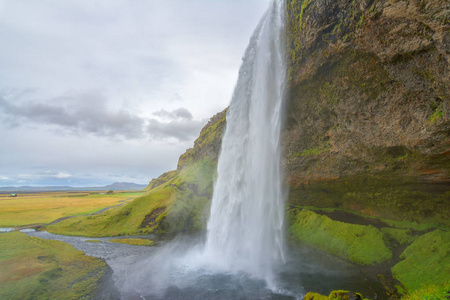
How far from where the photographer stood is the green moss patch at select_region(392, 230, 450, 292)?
14130 mm

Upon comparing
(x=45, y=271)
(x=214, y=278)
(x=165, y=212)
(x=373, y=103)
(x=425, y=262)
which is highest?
(x=373, y=103)

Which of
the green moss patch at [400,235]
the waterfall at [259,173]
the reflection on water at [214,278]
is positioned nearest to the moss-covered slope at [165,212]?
the reflection on water at [214,278]

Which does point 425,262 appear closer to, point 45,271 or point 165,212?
point 45,271

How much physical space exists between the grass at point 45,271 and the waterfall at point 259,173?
423 inches

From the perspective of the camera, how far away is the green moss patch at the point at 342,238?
776 inches

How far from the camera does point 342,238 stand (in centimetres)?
2306

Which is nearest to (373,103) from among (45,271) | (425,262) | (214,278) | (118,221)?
(425,262)

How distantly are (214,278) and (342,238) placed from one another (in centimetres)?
1446

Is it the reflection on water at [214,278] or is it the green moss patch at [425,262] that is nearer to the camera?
the green moss patch at [425,262]

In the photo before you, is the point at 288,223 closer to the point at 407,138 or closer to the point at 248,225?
the point at 248,225

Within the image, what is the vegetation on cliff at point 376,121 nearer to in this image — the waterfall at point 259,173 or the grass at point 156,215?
the waterfall at point 259,173

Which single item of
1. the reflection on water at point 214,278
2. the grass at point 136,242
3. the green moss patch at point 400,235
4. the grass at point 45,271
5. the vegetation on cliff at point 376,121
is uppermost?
the vegetation on cliff at point 376,121

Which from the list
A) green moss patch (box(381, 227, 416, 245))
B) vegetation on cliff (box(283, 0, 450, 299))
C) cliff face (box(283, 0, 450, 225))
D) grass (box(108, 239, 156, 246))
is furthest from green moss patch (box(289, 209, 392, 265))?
grass (box(108, 239, 156, 246))

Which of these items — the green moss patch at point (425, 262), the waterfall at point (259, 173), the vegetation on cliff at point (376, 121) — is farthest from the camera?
the waterfall at point (259, 173)
